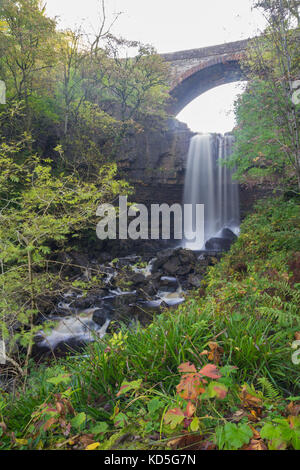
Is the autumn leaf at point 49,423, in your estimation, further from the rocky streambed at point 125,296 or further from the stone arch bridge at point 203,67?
the stone arch bridge at point 203,67

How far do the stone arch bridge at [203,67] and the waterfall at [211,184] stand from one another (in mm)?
5497

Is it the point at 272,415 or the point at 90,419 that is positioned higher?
the point at 272,415

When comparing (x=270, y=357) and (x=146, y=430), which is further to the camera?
(x=270, y=357)

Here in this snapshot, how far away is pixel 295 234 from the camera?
17.8 ft

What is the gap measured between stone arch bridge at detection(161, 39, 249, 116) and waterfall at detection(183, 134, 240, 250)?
18.0 ft

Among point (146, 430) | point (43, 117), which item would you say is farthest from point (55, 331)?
point (43, 117)

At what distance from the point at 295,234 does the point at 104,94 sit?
1403 centimetres

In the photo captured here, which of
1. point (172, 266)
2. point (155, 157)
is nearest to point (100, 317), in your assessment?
point (172, 266)

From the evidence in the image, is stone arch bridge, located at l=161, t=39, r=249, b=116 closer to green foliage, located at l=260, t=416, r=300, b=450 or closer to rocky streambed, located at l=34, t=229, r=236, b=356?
rocky streambed, located at l=34, t=229, r=236, b=356

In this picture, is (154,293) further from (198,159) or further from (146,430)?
(198,159)

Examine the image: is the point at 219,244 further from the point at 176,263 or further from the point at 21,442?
the point at 21,442

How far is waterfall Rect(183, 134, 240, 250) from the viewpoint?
→ 16.0 meters

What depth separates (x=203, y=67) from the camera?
758 inches

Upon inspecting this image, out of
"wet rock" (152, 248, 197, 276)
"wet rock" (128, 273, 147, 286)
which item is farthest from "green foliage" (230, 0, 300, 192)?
"wet rock" (128, 273, 147, 286)
